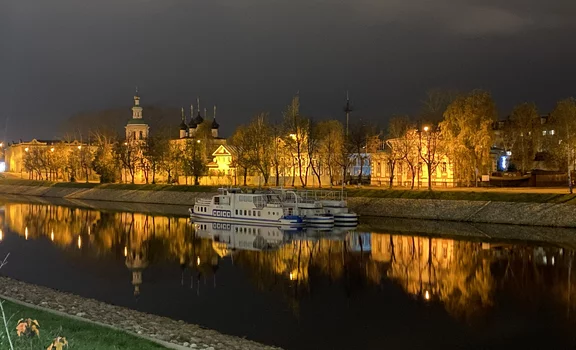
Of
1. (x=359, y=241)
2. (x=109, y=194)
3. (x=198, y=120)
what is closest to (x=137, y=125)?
(x=198, y=120)

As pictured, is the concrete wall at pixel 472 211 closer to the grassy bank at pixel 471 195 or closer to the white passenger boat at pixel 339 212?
the grassy bank at pixel 471 195

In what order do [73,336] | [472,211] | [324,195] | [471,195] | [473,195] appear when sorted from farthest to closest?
[324,195] < [471,195] < [473,195] < [472,211] < [73,336]

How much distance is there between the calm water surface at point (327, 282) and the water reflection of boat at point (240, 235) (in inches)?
6.9

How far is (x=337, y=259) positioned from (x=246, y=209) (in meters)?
23.6

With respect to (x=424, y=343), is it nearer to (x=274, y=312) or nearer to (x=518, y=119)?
(x=274, y=312)

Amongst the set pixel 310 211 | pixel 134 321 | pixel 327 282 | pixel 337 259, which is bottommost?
pixel 327 282

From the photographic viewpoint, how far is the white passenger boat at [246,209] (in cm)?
5784

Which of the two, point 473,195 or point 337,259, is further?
point 473,195

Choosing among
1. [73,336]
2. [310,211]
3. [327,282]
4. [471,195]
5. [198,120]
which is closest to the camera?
[73,336]

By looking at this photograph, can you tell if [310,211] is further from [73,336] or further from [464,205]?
[73,336]

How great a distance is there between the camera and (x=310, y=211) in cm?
5891

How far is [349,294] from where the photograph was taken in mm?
28656

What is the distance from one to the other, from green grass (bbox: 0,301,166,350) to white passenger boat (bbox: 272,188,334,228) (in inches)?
1534

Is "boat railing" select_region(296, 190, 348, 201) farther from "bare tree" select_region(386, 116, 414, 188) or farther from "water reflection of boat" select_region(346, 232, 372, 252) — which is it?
"water reflection of boat" select_region(346, 232, 372, 252)
